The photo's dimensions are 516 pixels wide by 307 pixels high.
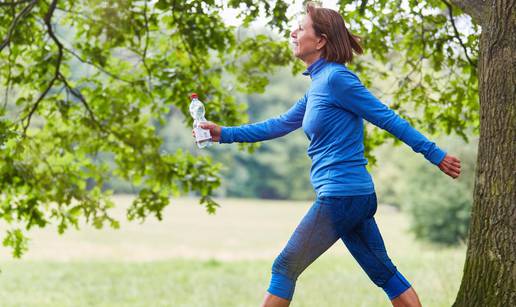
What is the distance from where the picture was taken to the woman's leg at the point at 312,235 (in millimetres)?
3668

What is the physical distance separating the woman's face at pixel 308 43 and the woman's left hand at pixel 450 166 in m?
0.80

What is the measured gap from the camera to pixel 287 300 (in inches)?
148

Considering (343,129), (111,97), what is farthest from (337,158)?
(111,97)

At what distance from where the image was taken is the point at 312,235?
3.70 m

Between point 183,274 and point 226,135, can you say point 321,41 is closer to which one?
point 226,135

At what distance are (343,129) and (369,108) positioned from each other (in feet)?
0.52

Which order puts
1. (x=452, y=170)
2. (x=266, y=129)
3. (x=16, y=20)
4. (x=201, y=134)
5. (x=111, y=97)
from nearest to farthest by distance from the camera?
1. (x=452, y=170)
2. (x=201, y=134)
3. (x=266, y=129)
4. (x=16, y=20)
5. (x=111, y=97)

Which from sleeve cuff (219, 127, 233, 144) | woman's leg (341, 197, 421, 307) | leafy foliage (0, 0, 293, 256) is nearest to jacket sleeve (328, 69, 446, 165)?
woman's leg (341, 197, 421, 307)

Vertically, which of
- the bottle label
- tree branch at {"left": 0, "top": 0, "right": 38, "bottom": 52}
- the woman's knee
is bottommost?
the woman's knee

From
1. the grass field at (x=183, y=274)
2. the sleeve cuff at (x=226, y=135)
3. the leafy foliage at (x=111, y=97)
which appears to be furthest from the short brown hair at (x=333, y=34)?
the grass field at (x=183, y=274)

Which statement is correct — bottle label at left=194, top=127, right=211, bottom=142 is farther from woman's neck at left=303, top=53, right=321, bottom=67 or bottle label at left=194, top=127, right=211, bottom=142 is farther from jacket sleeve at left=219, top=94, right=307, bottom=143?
woman's neck at left=303, top=53, right=321, bottom=67

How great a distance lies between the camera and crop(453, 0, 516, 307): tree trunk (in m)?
4.14

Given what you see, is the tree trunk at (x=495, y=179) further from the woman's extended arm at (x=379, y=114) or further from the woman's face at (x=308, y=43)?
the woman's face at (x=308, y=43)

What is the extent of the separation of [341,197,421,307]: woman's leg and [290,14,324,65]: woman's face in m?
0.83
